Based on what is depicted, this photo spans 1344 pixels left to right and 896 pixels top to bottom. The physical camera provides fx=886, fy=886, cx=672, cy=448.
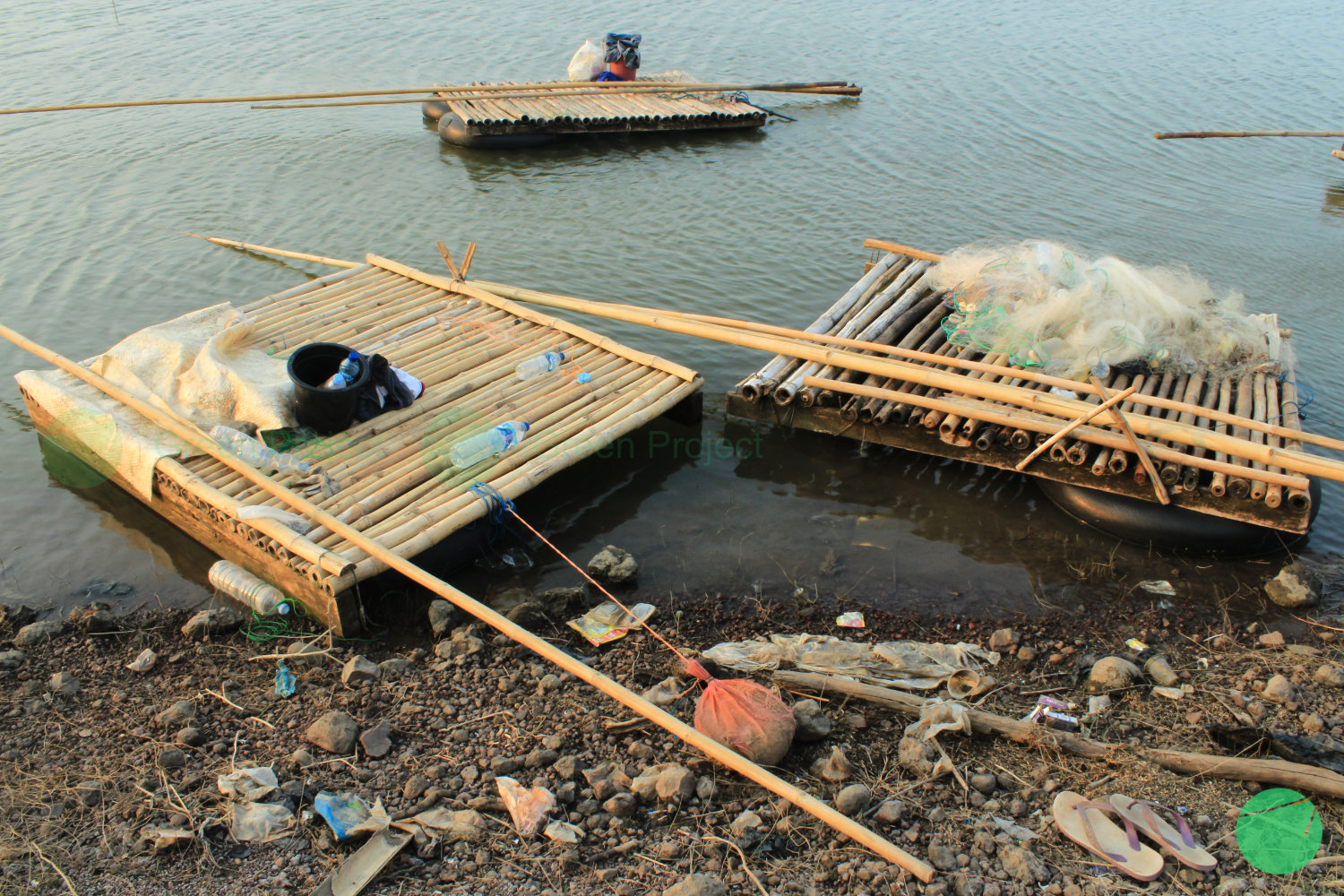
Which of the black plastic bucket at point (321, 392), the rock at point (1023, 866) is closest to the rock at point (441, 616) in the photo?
the black plastic bucket at point (321, 392)

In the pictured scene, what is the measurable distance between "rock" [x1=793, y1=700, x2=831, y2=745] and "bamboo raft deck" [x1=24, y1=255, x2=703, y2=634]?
2.80m

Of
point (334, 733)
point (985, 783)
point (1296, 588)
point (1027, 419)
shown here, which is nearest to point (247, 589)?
point (334, 733)

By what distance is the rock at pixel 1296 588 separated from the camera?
6465 mm

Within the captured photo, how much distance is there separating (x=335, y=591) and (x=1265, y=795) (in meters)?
5.42

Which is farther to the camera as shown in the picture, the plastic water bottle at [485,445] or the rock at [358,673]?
the plastic water bottle at [485,445]

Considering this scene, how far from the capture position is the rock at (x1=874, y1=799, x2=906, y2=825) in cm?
441

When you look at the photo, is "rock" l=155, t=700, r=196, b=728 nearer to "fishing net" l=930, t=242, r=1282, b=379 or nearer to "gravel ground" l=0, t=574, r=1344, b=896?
"gravel ground" l=0, t=574, r=1344, b=896

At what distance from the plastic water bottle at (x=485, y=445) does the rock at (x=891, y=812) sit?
13.3 feet

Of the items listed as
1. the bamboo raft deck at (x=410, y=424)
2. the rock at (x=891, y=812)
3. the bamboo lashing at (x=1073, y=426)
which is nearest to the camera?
the rock at (x=891, y=812)

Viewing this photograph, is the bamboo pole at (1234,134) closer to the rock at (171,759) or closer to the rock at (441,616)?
the rock at (441,616)

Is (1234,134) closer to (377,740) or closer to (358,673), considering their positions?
(358,673)

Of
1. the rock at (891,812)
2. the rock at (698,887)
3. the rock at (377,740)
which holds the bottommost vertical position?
the rock at (377,740)

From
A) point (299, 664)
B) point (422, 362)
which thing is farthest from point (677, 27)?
point (299, 664)

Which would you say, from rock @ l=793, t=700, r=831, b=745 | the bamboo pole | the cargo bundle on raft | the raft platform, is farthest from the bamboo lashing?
the bamboo pole
